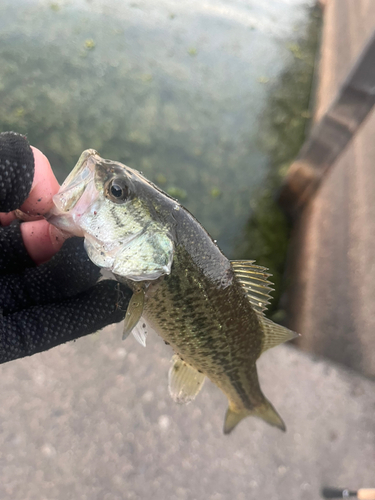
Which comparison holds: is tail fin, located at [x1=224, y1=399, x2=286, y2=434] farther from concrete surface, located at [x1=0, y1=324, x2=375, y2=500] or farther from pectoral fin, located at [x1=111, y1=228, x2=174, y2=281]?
pectoral fin, located at [x1=111, y1=228, x2=174, y2=281]

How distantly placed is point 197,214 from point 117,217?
3771 mm

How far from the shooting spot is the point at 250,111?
652cm

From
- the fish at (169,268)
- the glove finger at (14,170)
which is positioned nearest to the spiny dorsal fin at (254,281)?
the fish at (169,268)

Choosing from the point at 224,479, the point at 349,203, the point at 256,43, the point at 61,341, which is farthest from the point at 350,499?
the point at 256,43

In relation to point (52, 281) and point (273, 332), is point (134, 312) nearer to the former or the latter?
point (52, 281)

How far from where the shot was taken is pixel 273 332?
5.44ft

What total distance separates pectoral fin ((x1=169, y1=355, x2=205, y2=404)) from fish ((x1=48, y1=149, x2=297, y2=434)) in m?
0.10

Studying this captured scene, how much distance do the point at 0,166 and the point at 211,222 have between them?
4.01 meters

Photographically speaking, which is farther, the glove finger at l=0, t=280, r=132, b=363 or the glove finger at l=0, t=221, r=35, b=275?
the glove finger at l=0, t=221, r=35, b=275

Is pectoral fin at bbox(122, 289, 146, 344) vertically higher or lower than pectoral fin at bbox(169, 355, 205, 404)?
higher

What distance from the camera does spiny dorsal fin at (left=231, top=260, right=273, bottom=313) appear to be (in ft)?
4.90

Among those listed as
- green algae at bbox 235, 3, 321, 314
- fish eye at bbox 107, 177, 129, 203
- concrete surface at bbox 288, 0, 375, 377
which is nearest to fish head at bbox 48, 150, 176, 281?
fish eye at bbox 107, 177, 129, 203

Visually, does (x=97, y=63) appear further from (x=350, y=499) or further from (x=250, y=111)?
(x=350, y=499)

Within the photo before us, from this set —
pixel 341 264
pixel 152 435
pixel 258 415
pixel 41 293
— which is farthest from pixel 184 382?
pixel 341 264
